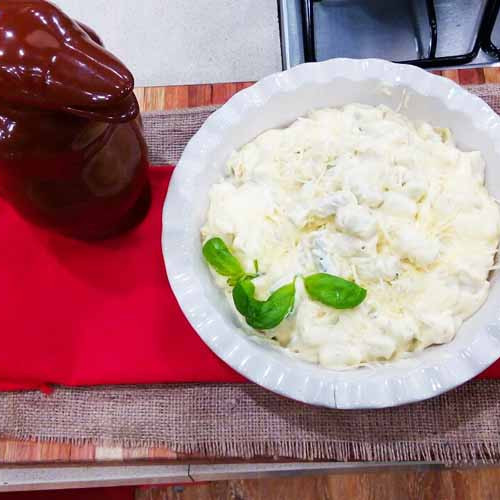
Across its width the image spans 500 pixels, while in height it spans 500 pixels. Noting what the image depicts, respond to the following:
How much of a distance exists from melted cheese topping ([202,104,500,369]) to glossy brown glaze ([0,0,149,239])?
160mm

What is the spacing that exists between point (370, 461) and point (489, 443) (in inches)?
6.4

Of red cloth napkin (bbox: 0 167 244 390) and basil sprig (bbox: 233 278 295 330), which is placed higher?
basil sprig (bbox: 233 278 295 330)

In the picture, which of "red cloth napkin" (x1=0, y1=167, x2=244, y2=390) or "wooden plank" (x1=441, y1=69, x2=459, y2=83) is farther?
"wooden plank" (x1=441, y1=69, x2=459, y2=83)

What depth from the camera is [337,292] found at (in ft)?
2.30

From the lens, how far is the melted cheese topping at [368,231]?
0.72m

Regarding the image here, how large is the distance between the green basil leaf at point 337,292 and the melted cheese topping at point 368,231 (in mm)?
21

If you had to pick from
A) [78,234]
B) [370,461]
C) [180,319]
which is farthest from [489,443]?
[78,234]

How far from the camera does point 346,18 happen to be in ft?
4.01

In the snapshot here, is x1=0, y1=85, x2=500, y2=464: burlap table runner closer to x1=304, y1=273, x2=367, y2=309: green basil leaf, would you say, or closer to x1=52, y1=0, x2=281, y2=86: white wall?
x1=304, y1=273, x2=367, y2=309: green basil leaf

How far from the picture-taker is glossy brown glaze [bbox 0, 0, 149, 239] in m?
0.59

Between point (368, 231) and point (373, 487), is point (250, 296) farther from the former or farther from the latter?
point (373, 487)

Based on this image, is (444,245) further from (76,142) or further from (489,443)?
(76,142)

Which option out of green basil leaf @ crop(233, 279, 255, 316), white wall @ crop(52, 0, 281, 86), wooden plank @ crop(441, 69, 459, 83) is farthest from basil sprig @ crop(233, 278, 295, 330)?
white wall @ crop(52, 0, 281, 86)

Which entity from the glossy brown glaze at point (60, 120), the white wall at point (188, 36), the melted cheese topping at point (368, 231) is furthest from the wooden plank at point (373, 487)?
the white wall at point (188, 36)
